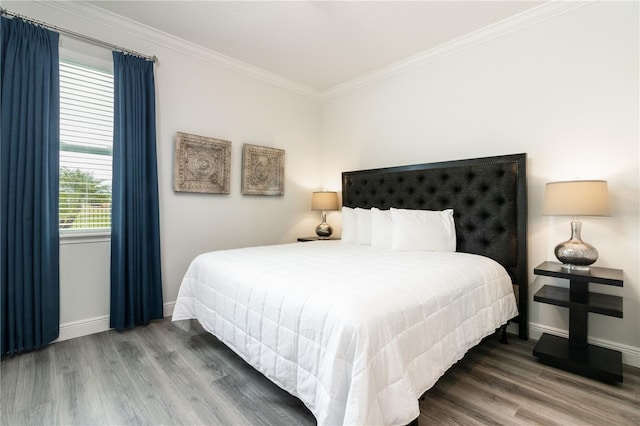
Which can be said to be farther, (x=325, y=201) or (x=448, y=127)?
(x=325, y=201)

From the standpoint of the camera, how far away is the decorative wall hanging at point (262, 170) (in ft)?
Answer: 10.2

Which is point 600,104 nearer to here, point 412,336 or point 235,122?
point 412,336

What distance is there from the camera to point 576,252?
1809mm

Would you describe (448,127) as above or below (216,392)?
above

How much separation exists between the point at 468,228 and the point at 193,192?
2408 mm

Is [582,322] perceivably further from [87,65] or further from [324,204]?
[87,65]

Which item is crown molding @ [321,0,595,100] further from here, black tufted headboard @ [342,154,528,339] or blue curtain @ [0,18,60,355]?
blue curtain @ [0,18,60,355]

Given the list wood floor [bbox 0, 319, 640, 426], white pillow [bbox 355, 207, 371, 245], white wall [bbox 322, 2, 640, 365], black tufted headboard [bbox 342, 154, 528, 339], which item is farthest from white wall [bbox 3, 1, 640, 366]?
white pillow [bbox 355, 207, 371, 245]

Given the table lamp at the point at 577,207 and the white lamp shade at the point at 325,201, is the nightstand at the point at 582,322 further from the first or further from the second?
the white lamp shade at the point at 325,201

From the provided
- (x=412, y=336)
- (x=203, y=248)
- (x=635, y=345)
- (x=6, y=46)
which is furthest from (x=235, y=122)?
(x=635, y=345)

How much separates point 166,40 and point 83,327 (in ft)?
7.88

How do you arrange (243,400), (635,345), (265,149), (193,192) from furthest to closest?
(265,149)
(193,192)
(635,345)
(243,400)

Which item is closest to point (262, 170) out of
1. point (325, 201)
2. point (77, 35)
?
point (325, 201)

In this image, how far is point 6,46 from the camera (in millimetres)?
1862
